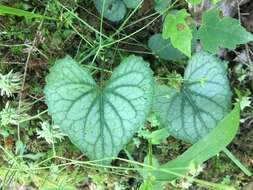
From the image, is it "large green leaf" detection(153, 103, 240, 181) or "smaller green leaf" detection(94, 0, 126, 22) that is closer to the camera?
"large green leaf" detection(153, 103, 240, 181)

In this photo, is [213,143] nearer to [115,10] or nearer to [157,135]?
[157,135]

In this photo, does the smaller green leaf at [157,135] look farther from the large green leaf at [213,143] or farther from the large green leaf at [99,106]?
the large green leaf at [213,143]

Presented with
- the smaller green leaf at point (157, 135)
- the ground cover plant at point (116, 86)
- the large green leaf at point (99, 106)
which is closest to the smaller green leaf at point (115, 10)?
the ground cover plant at point (116, 86)

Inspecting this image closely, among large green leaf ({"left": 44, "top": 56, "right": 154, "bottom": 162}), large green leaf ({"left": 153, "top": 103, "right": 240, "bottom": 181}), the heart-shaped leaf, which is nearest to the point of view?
Answer: large green leaf ({"left": 153, "top": 103, "right": 240, "bottom": 181})

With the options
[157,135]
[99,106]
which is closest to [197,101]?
[157,135]

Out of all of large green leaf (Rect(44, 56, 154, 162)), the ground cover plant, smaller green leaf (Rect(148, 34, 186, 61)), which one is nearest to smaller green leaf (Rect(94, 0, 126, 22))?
the ground cover plant

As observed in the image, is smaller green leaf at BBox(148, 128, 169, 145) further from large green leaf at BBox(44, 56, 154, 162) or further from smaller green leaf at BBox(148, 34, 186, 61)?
smaller green leaf at BBox(148, 34, 186, 61)

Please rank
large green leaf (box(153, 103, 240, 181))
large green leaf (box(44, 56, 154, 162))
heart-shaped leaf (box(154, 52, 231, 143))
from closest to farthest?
large green leaf (box(153, 103, 240, 181)), large green leaf (box(44, 56, 154, 162)), heart-shaped leaf (box(154, 52, 231, 143))
